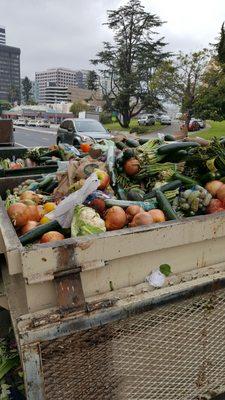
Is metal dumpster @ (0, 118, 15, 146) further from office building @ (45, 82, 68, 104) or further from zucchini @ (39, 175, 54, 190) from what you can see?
office building @ (45, 82, 68, 104)

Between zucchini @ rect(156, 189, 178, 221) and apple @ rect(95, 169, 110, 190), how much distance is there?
1.22 feet

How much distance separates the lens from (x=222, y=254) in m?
2.17

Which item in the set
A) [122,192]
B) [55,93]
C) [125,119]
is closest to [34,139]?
[125,119]

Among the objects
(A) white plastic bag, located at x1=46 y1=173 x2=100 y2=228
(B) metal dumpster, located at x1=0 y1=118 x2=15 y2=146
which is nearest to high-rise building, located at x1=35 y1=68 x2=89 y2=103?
(B) metal dumpster, located at x1=0 y1=118 x2=15 y2=146

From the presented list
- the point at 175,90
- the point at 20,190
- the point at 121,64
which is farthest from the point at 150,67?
the point at 20,190

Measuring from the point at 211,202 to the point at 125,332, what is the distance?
1135 mm

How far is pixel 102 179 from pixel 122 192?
23cm

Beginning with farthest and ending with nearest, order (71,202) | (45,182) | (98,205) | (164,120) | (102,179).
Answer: (164,120), (45,182), (102,179), (98,205), (71,202)

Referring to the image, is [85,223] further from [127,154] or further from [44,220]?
[127,154]

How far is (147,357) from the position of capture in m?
1.86

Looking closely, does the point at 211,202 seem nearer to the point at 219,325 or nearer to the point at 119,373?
the point at 219,325

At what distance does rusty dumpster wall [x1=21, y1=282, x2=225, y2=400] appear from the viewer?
167 cm

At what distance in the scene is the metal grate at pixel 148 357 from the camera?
1672 millimetres

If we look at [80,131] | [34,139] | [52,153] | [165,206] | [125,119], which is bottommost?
[165,206]
